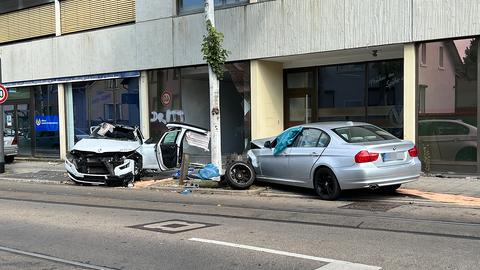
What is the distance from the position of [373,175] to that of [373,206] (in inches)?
Result: 22.9

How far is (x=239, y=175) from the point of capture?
1244cm

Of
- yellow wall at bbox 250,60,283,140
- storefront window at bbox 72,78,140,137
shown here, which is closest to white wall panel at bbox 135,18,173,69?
storefront window at bbox 72,78,140,137

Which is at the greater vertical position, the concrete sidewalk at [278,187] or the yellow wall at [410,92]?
the yellow wall at [410,92]

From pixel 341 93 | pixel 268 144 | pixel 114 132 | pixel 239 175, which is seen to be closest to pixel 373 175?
pixel 268 144

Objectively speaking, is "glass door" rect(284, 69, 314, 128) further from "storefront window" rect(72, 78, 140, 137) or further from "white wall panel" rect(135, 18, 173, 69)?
"storefront window" rect(72, 78, 140, 137)

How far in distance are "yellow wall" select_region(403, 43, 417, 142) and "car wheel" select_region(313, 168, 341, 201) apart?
3.98 meters

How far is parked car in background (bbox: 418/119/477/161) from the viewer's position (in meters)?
12.8

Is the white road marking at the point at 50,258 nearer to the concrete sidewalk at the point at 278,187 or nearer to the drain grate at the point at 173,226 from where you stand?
the drain grate at the point at 173,226

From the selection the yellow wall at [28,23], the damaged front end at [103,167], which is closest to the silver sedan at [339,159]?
the damaged front end at [103,167]

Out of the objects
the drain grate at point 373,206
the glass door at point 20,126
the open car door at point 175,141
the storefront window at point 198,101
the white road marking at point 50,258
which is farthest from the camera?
the glass door at point 20,126

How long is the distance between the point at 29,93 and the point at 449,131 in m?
18.6

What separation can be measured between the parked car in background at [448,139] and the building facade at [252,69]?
0.09ft

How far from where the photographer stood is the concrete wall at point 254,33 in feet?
42.9

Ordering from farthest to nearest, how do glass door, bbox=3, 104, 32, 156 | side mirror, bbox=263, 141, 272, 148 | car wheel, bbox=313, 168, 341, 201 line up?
glass door, bbox=3, 104, 32, 156, side mirror, bbox=263, 141, 272, 148, car wheel, bbox=313, 168, 341, 201
